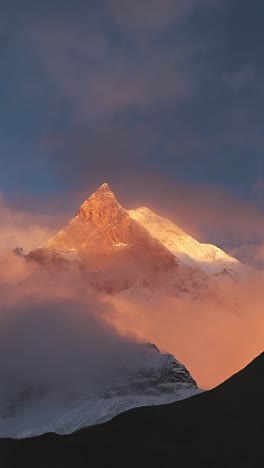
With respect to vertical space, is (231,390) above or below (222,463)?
above

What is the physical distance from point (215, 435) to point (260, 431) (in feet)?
29.2

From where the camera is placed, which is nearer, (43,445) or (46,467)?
(46,467)

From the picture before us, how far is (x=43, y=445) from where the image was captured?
166 m

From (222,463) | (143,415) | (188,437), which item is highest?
(143,415)

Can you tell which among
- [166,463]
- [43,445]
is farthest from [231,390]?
[43,445]

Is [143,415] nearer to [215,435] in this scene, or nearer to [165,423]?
[165,423]

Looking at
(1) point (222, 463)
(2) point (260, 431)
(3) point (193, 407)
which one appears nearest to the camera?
(1) point (222, 463)

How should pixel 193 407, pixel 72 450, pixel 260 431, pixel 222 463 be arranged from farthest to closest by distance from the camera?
pixel 193 407 < pixel 72 450 < pixel 260 431 < pixel 222 463

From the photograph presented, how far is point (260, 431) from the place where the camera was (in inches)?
5797

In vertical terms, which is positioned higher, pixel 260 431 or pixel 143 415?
pixel 143 415

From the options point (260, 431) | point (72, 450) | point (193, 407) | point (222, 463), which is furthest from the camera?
point (193, 407)

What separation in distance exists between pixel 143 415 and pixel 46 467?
30.0 meters

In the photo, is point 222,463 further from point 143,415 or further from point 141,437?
point 143,415

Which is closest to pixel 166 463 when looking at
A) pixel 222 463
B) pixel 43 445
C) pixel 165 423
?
pixel 222 463
